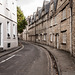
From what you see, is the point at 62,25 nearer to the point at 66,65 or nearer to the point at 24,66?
the point at 66,65

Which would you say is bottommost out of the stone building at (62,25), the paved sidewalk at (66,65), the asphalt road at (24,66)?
the asphalt road at (24,66)

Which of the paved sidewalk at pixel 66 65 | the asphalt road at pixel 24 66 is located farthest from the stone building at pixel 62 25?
the asphalt road at pixel 24 66

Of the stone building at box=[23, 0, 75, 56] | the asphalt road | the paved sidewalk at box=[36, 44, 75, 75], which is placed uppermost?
the stone building at box=[23, 0, 75, 56]

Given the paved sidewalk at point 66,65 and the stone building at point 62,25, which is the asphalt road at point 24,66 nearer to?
the paved sidewalk at point 66,65

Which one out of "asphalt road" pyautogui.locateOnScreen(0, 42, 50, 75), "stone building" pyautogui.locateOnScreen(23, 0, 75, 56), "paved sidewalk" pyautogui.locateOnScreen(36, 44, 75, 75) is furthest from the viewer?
"stone building" pyautogui.locateOnScreen(23, 0, 75, 56)

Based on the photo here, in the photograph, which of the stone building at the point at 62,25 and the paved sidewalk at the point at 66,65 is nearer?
the paved sidewalk at the point at 66,65

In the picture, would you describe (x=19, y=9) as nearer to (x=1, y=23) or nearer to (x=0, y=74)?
(x=1, y=23)

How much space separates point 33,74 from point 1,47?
28.6ft

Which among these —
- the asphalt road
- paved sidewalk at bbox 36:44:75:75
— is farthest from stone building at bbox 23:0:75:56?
the asphalt road

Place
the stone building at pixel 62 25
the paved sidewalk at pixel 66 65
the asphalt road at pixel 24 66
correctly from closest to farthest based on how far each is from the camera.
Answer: the paved sidewalk at pixel 66 65, the asphalt road at pixel 24 66, the stone building at pixel 62 25

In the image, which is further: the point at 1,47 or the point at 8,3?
the point at 8,3

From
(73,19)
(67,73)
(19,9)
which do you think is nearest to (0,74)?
(67,73)

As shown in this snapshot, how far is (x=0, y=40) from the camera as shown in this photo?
44.5 feet

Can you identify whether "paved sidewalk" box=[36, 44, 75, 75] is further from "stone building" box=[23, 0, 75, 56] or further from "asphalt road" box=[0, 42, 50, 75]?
"stone building" box=[23, 0, 75, 56]
